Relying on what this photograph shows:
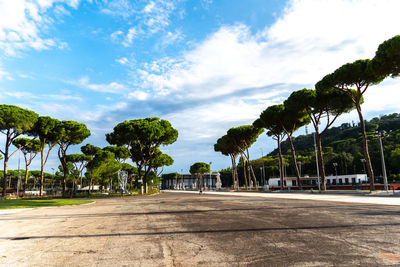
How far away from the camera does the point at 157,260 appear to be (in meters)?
4.59

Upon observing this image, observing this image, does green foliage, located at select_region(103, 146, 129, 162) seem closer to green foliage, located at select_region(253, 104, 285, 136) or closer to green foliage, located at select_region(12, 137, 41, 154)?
green foliage, located at select_region(12, 137, 41, 154)

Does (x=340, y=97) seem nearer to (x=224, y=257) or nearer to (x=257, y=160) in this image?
(x=224, y=257)

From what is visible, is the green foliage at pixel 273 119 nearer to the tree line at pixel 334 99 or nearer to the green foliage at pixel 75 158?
the tree line at pixel 334 99

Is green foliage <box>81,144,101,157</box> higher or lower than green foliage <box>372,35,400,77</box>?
lower

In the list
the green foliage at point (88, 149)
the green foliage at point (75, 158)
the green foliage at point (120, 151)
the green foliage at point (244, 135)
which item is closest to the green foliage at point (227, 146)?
the green foliage at point (244, 135)

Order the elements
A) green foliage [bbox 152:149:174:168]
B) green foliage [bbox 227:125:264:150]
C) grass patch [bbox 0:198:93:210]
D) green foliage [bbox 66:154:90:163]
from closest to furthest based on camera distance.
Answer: grass patch [bbox 0:198:93:210] → green foliage [bbox 227:125:264:150] → green foliage [bbox 66:154:90:163] → green foliage [bbox 152:149:174:168]

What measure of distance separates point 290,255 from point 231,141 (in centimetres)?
5517

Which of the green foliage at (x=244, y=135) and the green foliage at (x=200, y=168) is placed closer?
the green foliage at (x=244, y=135)

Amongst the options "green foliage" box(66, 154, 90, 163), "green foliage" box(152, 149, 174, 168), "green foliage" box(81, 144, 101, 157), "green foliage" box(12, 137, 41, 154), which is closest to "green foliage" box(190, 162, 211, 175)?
"green foliage" box(152, 149, 174, 168)

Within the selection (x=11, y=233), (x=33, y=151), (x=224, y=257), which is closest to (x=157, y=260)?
(x=224, y=257)

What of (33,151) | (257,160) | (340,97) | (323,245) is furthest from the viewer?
(257,160)

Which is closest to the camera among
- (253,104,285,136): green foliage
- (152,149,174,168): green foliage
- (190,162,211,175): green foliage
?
(253,104,285,136): green foliage

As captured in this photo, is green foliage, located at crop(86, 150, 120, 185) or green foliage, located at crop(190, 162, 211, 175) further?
green foliage, located at crop(190, 162, 211, 175)

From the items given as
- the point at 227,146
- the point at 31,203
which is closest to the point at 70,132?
the point at 31,203
